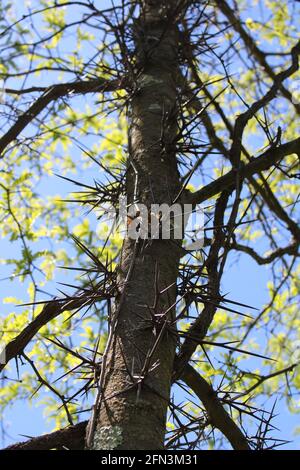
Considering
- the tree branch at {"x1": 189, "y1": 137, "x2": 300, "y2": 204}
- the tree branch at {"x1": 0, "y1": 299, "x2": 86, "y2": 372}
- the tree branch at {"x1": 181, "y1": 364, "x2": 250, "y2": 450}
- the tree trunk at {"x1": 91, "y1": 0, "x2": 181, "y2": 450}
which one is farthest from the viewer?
the tree branch at {"x1": 189, "y1": 137, "x2": 300, "y2": 204}

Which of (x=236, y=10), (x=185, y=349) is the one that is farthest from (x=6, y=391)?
(x=236, y=10)

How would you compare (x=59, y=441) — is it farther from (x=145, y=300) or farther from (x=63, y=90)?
(x=63, y=90)

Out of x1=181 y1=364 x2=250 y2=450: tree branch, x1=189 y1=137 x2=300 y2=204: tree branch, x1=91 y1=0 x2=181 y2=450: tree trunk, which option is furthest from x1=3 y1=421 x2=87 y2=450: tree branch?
x1=189 y1=137 x2=300 y2=204: tree branch

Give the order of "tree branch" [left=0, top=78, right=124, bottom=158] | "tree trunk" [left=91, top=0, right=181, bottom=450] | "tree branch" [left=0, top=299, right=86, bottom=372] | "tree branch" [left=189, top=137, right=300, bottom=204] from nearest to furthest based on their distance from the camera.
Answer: "tree trunk" [left=91, top=0, right=181, bottom=450]
"tree branch" [left=0, top=299, right=86, bottom=372]
"tree branch" [left=189, top=137, right=300, bottom=204]
"tree branch" [left=0, top=78, right=124, bottom=158]

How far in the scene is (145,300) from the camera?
1737 millimetres

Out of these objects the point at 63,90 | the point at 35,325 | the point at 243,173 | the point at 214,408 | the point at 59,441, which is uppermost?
the point at 63,90

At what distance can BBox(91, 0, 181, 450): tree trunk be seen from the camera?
1.46 m

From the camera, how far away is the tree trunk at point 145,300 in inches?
57.3

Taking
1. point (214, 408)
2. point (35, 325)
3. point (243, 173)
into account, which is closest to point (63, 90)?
point (243, 173)

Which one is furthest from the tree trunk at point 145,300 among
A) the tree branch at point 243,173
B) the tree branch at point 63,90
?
the tree branch at point 63,90

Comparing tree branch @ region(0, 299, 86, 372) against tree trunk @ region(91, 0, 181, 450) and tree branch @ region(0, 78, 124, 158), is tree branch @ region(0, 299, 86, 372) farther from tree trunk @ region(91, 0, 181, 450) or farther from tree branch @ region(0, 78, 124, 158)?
tree branch @ region(0, 78, 124, 158)

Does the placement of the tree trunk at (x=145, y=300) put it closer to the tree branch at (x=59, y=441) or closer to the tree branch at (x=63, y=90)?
the tree branch at (x=59, y=441)

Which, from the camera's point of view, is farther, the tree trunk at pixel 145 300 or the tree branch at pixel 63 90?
the tree branch at pixel 63 90

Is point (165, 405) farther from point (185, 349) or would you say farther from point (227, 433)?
point (227, 433)
